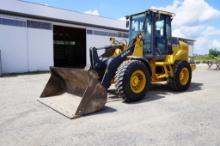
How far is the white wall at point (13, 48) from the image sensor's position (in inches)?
663

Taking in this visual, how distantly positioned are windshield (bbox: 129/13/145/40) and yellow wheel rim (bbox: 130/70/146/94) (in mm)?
2161

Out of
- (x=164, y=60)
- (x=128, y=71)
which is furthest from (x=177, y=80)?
(x=128, y=71)

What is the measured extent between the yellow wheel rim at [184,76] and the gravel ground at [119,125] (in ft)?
6.24

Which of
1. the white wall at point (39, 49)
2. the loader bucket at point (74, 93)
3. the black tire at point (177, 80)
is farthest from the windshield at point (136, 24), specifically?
the white wall at point (39, 49)

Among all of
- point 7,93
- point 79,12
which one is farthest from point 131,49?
point 79,12

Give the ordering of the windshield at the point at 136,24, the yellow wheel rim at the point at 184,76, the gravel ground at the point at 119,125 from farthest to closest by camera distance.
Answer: the yellow wheel rim at the point at 184,76 < the windshield at the point at 136,24 < the gravel ground at the point at 119,125

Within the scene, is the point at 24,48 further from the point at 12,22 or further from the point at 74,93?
the point at 74,93

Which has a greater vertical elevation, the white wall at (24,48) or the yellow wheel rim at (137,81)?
the white wall at (24,48)

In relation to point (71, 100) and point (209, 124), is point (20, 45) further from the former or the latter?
point (209, 124)

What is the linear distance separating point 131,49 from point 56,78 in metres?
2.45

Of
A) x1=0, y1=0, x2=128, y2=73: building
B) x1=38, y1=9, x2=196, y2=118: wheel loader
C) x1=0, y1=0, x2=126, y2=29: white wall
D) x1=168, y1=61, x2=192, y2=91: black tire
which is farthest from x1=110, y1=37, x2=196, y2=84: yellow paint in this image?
x1=0, y1=0, x2=126, y2=29: white wall

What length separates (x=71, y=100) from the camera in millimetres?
6812

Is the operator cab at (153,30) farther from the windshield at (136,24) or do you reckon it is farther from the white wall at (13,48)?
the white wall at (13,48)

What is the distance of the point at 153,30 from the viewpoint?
877cm
